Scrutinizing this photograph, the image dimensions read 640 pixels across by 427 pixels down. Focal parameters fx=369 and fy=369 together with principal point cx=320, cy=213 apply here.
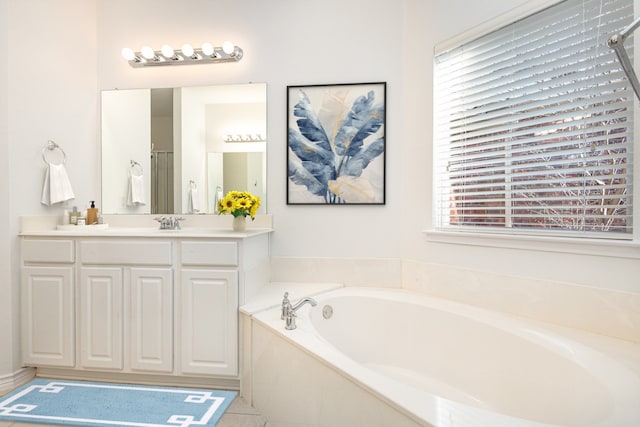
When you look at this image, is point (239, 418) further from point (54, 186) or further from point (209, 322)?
point (54, 186)

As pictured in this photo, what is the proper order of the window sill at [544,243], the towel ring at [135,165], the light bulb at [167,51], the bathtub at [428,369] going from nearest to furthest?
the bathtub at [428,369] < the window sill at [544,243] < the light bulb at [167,51] < the towel ring at [135,165]

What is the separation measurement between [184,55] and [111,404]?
2299 millimetres

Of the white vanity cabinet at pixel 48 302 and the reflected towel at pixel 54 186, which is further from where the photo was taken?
the reflected towel at pixel 54 186

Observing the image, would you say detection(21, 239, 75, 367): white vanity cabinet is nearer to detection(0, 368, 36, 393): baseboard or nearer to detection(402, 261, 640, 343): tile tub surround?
detection(0, 368, 36, 393): baseboard

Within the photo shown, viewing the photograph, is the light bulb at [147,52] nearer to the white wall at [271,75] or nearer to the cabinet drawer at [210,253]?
the white wall at [271,75]

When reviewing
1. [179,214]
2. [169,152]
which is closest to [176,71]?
[169,152]

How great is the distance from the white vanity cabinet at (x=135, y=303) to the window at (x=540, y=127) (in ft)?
4.58

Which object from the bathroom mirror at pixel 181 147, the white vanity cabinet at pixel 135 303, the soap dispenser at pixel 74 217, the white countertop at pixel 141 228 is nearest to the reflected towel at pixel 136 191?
the bathroom mirror at pixel 181 147

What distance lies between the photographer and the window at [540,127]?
62.0 inches

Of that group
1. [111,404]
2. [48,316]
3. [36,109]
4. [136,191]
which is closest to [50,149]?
[36,109]

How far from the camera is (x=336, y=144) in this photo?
105 inches

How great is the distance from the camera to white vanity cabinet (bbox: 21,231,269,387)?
2.13 meters

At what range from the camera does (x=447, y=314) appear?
2.00 metres

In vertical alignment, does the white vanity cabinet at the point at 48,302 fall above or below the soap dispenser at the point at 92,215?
below
